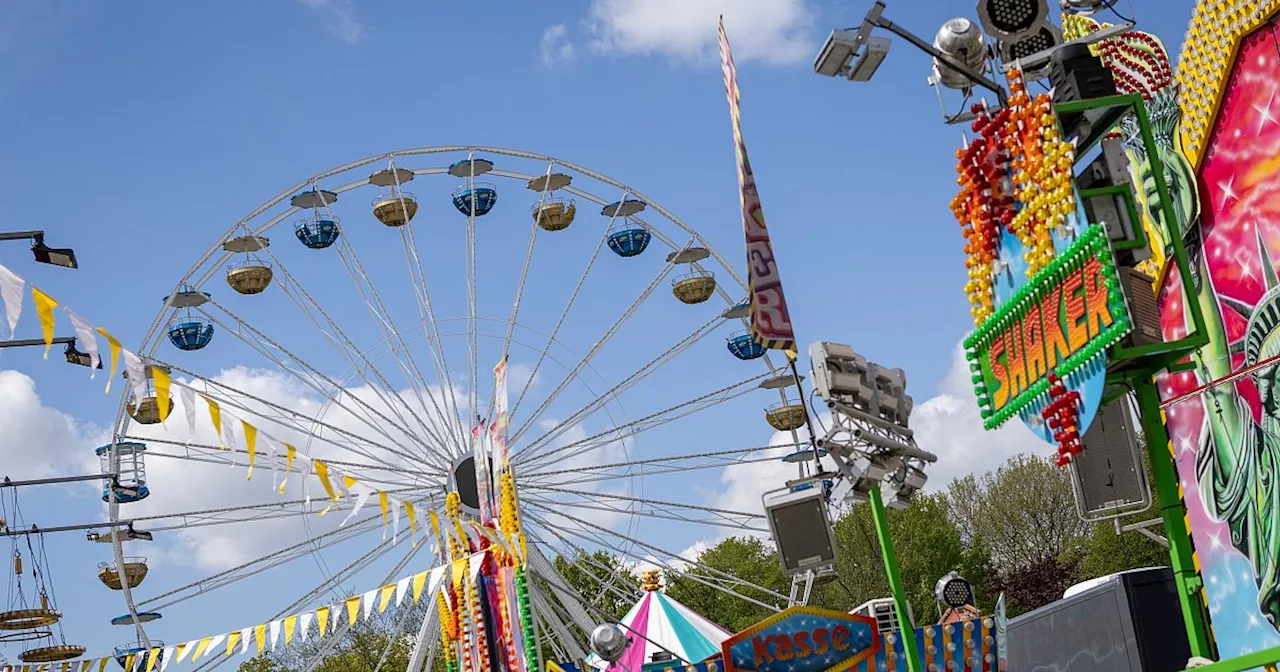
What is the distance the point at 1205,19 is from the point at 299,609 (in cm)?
1422

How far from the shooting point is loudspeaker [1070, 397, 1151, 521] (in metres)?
14.6

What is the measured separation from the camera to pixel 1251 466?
12242mm

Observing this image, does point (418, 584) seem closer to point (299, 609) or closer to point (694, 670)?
point (694, 670)

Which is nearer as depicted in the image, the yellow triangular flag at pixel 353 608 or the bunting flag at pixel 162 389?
the bunting flag at pixel 162 389

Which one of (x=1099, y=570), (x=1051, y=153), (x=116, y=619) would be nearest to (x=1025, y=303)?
(x=1051, y=153)

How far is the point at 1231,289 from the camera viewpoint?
1223cm

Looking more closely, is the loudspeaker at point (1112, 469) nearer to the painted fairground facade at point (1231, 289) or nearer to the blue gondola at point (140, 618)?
the painted fairground facade at point (1231, 289)

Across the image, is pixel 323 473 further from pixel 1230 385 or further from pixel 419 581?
pixel 1230 385

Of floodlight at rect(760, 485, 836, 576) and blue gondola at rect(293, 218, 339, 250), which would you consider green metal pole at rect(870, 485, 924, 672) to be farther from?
blue gondola at rect(293, 218, 339, 250)

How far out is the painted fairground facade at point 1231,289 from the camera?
11.8 m

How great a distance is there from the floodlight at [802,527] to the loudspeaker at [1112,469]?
4604 mm

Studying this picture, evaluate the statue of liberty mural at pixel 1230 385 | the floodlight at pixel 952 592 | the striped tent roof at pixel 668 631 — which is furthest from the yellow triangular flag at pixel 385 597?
the statue of liberty mural at pixel 1230 385

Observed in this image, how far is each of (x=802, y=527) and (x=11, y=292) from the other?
5724 mm

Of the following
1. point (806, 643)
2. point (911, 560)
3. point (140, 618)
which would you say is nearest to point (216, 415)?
point (806, 643)
